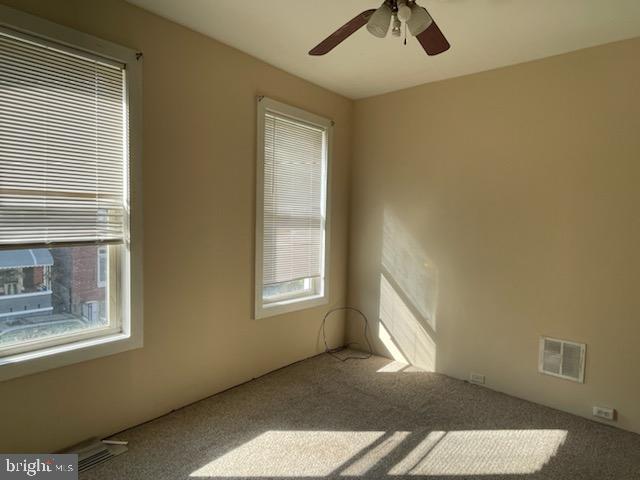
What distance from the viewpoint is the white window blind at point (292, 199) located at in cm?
333

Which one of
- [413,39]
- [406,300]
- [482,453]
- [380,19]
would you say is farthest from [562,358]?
[380,19]

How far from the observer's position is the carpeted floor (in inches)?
84.7

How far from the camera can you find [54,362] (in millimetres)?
2113

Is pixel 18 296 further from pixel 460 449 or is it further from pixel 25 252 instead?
pixel 460 449

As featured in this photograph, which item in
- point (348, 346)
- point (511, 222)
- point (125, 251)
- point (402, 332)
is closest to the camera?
point (125, 251)

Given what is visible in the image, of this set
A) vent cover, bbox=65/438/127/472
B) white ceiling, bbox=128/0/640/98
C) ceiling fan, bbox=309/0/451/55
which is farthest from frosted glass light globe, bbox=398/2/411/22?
vent cover, bbox=65/438/127/472

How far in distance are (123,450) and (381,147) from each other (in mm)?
3241

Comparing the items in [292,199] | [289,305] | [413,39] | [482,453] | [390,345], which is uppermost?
[413,39]

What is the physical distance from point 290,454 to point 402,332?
182 cm

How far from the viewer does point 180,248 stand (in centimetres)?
269

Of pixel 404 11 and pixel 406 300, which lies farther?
pixel 406 300

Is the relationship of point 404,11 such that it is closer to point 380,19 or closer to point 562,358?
point 380,19

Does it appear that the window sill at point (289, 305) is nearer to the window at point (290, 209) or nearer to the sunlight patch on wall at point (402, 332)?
the window at point (290, 209)

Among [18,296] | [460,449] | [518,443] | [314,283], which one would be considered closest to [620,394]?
[518,443]
